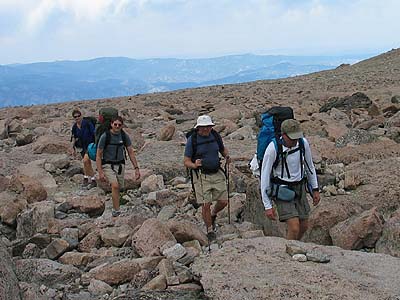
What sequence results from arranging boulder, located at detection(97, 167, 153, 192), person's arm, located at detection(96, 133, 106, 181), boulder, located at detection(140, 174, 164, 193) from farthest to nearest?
boulder, located at detection(97, 167, 153, 192)
boulder, located at detection(140, 174, 164, 193)
person's arm, located at detection(96, 133, 106, 181)

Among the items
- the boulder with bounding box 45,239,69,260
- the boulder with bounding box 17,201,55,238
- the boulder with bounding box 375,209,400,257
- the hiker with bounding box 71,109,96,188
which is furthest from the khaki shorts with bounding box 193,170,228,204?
the hiker with bounding box 71,109,96,188

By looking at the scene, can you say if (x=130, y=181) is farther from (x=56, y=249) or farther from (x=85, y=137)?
(x=56, y=249)

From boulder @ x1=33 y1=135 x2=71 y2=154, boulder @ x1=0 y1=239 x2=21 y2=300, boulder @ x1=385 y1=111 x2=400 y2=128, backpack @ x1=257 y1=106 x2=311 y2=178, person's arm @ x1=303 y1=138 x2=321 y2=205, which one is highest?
backpack @ x1=257 y1=106 x2=311 y2=178

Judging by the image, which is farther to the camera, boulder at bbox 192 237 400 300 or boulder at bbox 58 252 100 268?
boulder at bbox 58 252 100 268

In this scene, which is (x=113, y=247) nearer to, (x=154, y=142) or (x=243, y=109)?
(x=154, y=142)

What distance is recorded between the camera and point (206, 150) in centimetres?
837

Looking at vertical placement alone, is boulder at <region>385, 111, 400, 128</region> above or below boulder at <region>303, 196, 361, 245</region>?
above

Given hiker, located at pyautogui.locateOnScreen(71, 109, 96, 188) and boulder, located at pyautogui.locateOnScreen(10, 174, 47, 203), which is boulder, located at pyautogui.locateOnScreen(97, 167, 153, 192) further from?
boulder, located at pyautogui.locateOnScreen(10, 174, 47, 203)

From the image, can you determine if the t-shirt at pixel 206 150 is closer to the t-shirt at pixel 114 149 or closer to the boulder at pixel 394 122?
the t-shirt at pixel 114 149

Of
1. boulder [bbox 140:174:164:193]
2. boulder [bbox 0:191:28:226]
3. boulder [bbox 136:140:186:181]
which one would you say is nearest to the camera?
boulder [bbox 0:191:28:226]

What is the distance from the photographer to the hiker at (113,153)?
31.0 feet

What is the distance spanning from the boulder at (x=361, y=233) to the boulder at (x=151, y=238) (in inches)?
87.7

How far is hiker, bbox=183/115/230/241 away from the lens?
8328 millimetres

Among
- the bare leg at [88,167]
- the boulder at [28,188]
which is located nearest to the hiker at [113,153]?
the boulder at [28,188]
